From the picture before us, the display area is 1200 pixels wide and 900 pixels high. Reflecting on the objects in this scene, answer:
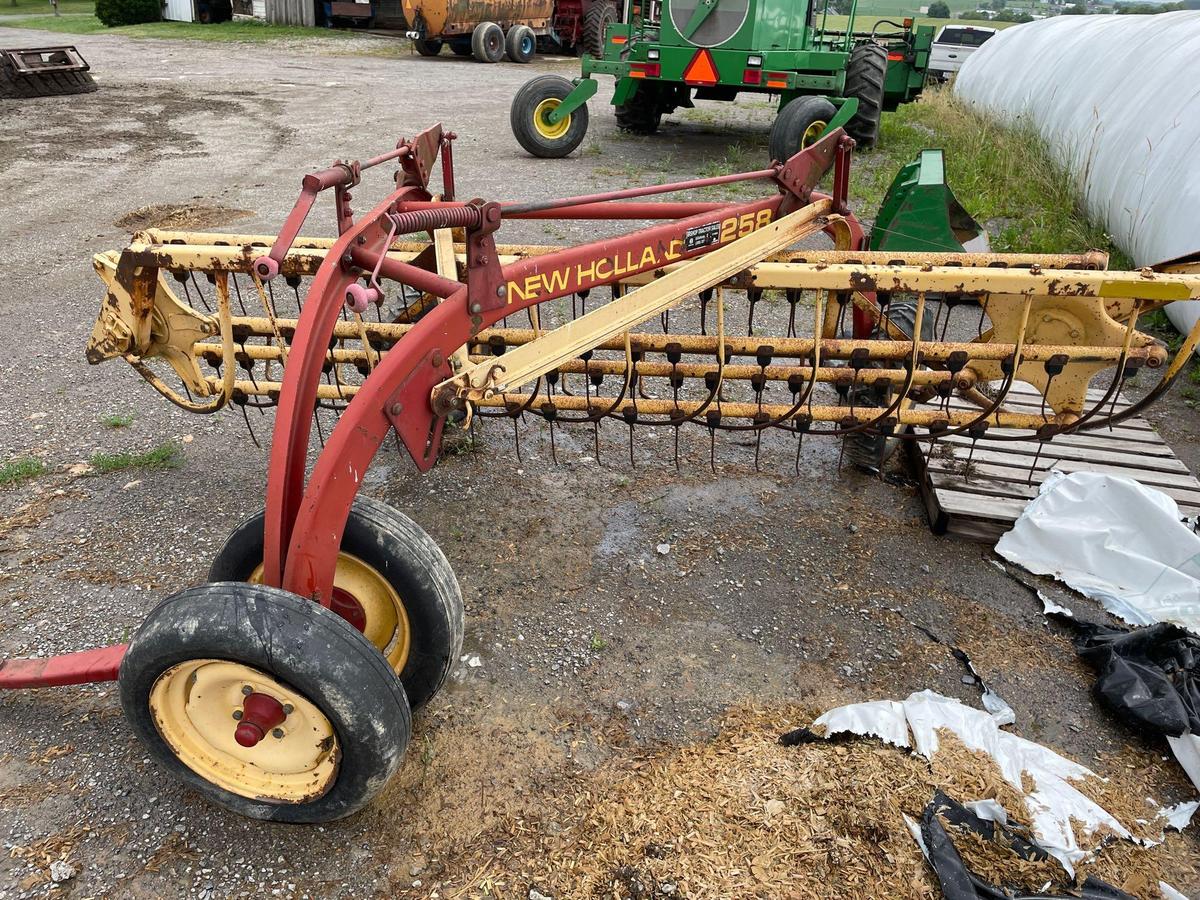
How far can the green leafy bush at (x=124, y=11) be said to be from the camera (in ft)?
74.9

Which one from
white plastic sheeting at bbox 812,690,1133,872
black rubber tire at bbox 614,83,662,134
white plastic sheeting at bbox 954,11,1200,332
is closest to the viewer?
white plastic sheeting at bbox 812,690,1133,872

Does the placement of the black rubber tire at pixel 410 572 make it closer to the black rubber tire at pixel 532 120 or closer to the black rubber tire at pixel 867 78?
the black rubber tire at pixel 532 120

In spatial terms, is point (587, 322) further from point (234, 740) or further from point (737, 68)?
point (737, 68)

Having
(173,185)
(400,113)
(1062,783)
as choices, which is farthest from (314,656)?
(400,113)

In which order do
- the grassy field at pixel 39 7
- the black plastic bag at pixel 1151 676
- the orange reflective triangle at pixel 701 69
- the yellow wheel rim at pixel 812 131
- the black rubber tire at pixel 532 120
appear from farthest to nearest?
the grassy field at pixel 39 7 → the black rubber tire at pixel 532 120 → the orange reflective triangle at pixel 701 69 → the yellow wheel rim at pixel 812 131 → the black plastic bag at pixel 1151 676

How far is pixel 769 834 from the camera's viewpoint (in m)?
2.19

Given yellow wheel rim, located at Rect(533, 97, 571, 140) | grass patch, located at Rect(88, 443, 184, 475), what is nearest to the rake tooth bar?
grass patch, located at Rect(88, 443, 184, 475)

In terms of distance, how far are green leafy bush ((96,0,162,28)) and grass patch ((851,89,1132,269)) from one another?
21.9 m

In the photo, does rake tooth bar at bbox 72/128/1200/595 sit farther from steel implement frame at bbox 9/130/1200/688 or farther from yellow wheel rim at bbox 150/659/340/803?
yellow wheel rim at bbox 150/659/340/803

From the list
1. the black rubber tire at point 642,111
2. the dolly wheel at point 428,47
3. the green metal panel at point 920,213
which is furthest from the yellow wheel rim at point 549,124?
the dolly wheel at point 428,47

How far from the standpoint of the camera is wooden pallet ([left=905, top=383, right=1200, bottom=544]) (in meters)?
3.46

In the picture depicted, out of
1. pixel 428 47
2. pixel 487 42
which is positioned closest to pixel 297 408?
pixel 487 42

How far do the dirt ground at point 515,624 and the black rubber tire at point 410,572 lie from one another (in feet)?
1.06

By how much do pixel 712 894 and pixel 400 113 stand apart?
1213cm
